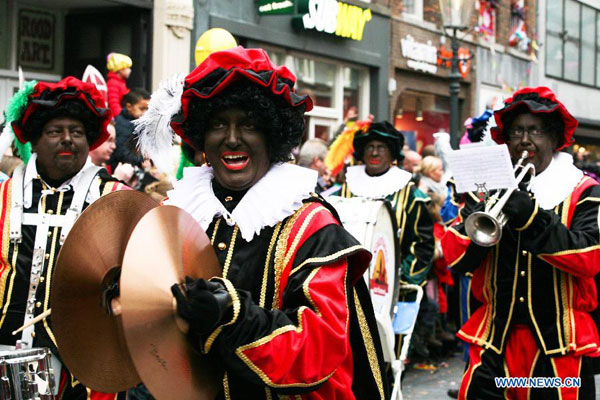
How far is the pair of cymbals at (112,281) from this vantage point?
8.02ft

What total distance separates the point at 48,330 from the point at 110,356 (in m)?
1.62

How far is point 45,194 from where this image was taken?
434 cm

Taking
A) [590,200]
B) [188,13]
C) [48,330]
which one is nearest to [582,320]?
[590,200]

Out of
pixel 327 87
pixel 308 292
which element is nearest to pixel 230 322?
pixel 308 292

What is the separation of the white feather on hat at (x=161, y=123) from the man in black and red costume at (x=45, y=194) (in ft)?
3.32

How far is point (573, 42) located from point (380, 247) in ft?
76.1

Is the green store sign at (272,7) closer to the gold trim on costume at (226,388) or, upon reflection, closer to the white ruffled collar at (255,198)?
the white ruffled collar at (255,198)

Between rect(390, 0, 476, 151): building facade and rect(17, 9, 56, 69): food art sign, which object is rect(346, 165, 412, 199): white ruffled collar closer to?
rect(17, 9, 56, 69): food art sign

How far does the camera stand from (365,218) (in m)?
6.30

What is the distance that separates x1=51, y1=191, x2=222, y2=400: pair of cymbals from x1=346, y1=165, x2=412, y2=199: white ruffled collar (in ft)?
15.5

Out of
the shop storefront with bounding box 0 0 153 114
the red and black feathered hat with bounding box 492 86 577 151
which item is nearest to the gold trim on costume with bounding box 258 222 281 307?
the red and black feathered hat with bounding box 492 86 577 151

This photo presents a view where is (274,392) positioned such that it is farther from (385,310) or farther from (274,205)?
(385,310)

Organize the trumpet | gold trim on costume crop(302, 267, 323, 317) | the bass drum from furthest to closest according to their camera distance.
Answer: the bass drum
the trumpet
gold trim on costume crop(302, 267, 323, 317)

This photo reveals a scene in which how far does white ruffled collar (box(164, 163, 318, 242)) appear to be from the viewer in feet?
9.80
